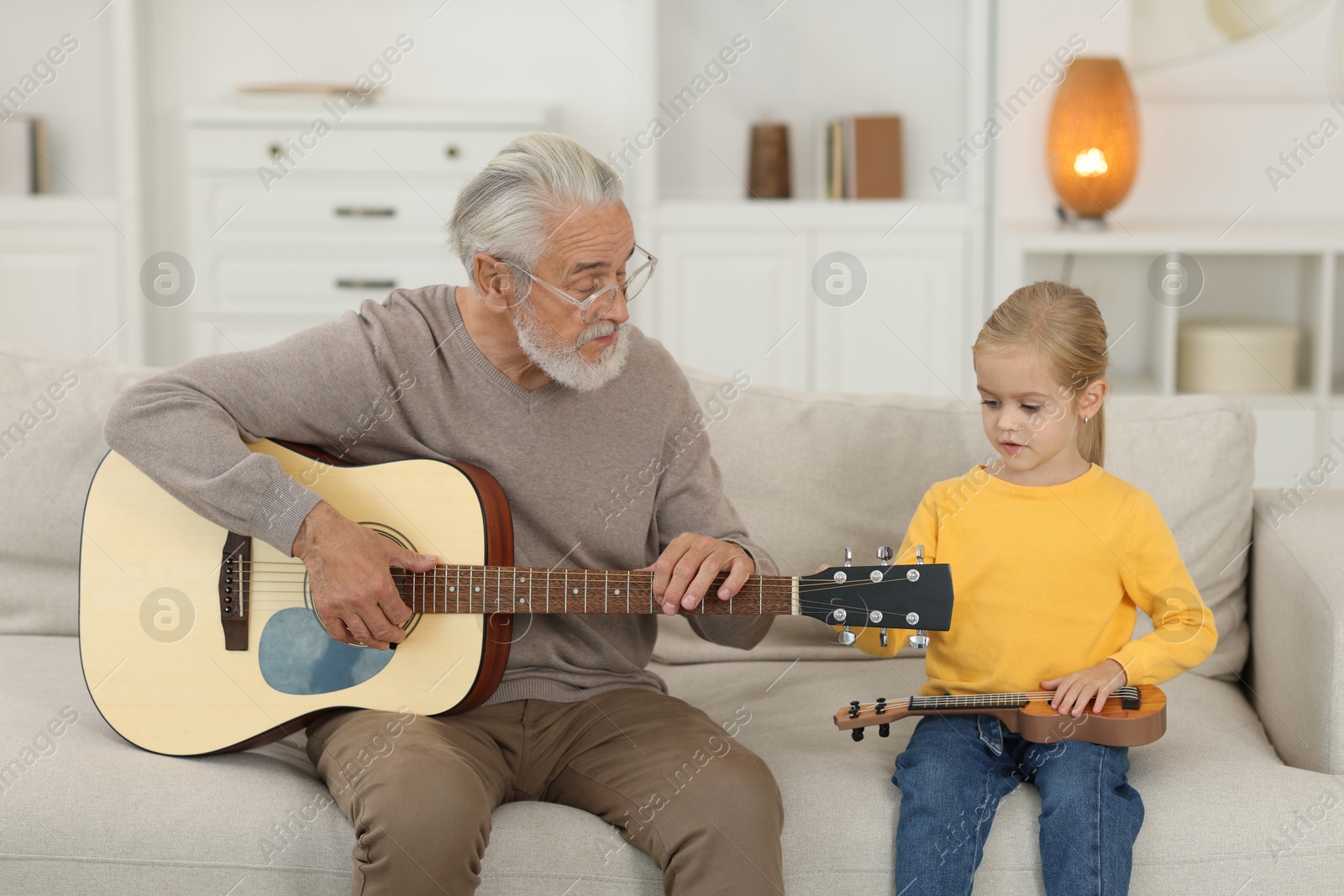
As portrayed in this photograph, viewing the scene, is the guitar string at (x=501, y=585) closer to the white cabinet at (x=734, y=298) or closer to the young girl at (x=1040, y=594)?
the young girl at (x=1040, y=594)

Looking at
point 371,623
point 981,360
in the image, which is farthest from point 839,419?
point 371,623

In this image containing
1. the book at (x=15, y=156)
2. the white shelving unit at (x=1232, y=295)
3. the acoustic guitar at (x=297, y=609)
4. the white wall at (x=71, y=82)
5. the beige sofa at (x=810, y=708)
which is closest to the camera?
the beige sofa at (x=810, y=708)

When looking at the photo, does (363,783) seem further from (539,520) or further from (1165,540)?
(1165,540)

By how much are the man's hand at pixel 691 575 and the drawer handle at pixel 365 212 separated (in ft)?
8.35

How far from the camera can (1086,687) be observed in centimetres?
145

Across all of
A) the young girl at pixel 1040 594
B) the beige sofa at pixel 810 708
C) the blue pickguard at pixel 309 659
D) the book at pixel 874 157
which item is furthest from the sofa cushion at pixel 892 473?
the book at pixel 874 157

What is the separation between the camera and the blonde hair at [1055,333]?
148 cm

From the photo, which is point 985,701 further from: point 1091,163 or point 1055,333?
point 1091,163

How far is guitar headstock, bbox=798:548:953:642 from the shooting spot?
1425 mm

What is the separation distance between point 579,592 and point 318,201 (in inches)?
103

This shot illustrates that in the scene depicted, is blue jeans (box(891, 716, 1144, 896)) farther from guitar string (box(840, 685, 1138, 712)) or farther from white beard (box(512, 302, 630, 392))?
white beard (box(512, 302, 630, 392))

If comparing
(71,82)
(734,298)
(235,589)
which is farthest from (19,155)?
(235,589)

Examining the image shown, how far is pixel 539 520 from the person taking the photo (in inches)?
64.9

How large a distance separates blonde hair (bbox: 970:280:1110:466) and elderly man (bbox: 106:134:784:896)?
16.1 inches
